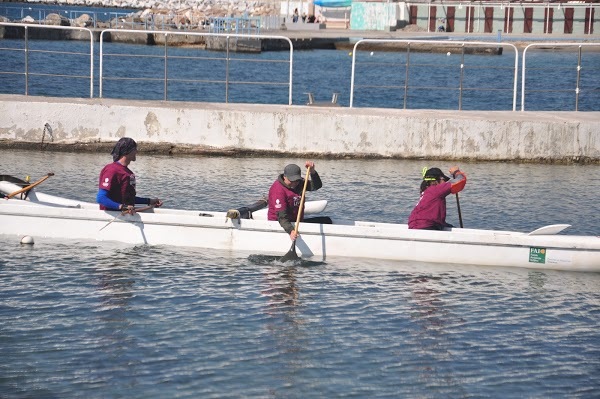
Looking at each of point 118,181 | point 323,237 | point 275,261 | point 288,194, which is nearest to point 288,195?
point 288,194

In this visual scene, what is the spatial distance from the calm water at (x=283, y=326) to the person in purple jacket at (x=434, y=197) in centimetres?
59

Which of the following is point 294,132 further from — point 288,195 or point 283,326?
point 283,326

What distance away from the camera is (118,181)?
14.0 meters

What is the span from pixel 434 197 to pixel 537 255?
149 centimetres

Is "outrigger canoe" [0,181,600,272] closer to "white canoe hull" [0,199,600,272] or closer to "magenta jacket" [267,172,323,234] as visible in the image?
"white canoe hull" [0,199,600,272]

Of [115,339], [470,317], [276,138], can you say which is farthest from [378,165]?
[115,339]

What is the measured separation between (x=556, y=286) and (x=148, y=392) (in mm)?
5817

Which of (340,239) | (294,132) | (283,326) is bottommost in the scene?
(283,326)

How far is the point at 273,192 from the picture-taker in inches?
544

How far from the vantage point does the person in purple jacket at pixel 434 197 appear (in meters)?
13.8

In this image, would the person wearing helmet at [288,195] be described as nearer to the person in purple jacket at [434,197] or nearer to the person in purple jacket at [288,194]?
the person in purple jacket at [288,194]

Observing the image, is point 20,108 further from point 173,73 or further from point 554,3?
point 554,3

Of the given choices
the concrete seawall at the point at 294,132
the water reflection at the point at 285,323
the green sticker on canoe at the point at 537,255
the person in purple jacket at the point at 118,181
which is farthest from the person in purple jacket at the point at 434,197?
the concrete seawall at the point at 294,132

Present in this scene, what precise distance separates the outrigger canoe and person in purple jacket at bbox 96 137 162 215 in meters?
0.18
